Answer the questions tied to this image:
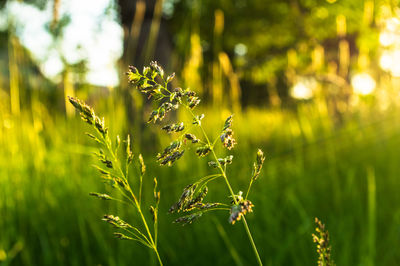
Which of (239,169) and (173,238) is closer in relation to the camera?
(173,238)

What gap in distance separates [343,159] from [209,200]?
1.47m

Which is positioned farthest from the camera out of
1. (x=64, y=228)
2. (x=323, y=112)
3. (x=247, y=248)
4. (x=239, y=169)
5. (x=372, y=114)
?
(x=372, y=114)

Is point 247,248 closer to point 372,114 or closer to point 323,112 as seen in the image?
point 323,112

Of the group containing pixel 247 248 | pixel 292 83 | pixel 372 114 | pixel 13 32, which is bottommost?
pixel 247 248

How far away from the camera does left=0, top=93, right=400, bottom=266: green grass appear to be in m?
1.21

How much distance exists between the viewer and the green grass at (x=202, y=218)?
1.21 meters

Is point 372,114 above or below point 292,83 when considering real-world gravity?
below

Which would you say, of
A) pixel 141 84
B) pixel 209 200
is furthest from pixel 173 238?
pixel 141 84

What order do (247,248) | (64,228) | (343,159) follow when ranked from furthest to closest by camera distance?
(343,159), (64,228), (247,248)

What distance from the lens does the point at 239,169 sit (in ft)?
6.06

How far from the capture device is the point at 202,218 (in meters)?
1.40

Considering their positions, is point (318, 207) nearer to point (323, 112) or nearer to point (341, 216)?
point (341, 216)

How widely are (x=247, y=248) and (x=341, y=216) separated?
47cm

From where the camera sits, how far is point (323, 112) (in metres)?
2.24
